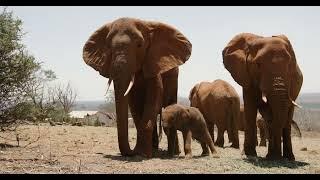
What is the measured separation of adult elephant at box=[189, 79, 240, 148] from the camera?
15.6m

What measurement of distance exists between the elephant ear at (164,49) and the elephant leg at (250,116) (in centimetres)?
172

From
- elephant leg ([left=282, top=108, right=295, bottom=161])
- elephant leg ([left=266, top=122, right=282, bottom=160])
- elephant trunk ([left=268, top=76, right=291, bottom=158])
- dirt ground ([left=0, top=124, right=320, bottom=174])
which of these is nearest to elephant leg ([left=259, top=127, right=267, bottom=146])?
dirt ground ([left=0, top=124, right=320, bottom=174])

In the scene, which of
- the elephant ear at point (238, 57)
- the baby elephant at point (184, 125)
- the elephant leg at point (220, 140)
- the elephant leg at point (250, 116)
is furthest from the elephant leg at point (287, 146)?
the elephant leg at point (220, 140)

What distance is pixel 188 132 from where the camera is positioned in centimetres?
1112

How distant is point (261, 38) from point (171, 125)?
2.75 metres

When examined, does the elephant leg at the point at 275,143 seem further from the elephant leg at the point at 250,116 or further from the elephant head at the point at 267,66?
the elephant leg at the point at 250,116

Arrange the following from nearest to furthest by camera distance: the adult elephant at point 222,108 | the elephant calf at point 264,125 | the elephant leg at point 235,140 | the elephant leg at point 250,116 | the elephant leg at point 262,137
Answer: the elephant calf at point 264,125, the elephant leg at point 250,116, the elephant leg at point 235,140, the adult elephant at point 222,108, the elephant leg at point 262,137

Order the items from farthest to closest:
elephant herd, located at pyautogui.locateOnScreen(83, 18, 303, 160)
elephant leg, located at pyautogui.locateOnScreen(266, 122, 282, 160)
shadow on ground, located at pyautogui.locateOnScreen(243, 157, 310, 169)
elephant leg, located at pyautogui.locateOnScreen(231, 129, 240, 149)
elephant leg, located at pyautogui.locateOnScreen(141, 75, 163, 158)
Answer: elephant leg, located at pyautogui.locateOnScreen(231, 129, 240, 149), elephant leg, located at pyautogui.locateOnScreen(141, 75, 163, 158), elephant herd, located at pyautogui.locateOnScreen(83, 18, 303, 160), elephant leg, located at pyautogui.locateOnScreen(266, 122, 282, 160), shadow on ground, located at pyautogui.locateOnScreen(243, 157, 310, 169)

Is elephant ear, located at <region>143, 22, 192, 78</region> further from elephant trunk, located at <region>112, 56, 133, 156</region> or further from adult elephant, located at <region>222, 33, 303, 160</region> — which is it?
adult elephant, located at <region>222, 33, 303, 160</region>

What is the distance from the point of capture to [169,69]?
37.1ft

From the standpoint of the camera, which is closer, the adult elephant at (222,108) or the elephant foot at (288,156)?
the elephant foot at (288,156)

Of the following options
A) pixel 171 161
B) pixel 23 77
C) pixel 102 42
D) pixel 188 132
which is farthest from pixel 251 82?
pixel 23 77

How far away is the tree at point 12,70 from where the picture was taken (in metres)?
12.5

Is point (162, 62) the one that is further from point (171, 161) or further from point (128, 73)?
point (171, 161)
